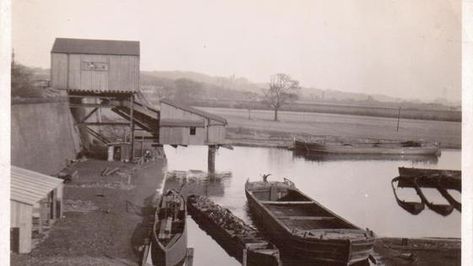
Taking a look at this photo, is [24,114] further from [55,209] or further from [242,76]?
[242,76]

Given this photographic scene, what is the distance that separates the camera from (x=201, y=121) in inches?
1037

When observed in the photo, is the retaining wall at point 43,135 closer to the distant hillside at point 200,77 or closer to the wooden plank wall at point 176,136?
the distant hillside at point 200,77

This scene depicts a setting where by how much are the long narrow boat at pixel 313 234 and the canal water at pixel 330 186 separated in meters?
1.57

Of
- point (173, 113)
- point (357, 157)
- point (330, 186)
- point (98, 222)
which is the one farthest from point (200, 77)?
point (357, 157)

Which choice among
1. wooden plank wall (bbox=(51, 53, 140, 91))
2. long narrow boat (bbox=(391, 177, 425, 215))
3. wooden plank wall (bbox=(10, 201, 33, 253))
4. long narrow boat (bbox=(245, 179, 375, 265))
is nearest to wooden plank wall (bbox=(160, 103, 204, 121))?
wooden plank wall (bbox=(51, 53, 140, 91))

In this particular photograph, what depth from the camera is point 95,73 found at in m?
23.0

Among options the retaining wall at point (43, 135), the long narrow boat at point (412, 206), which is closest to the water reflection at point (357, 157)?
the long narrow boat at point (412, 206)

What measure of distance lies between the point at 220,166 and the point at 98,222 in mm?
17575

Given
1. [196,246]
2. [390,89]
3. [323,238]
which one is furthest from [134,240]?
[390,89]

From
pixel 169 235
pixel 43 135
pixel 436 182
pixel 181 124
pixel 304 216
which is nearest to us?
pixel 169 235

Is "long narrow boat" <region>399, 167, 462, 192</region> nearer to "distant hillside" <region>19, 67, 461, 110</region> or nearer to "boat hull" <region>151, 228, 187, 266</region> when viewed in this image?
"distant hillside" <region>19, 67, 461, 110</region>

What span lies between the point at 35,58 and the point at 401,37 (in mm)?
9889

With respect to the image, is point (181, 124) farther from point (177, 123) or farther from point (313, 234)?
point (313, 234)

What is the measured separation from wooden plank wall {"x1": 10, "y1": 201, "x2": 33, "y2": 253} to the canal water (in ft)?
16.2
